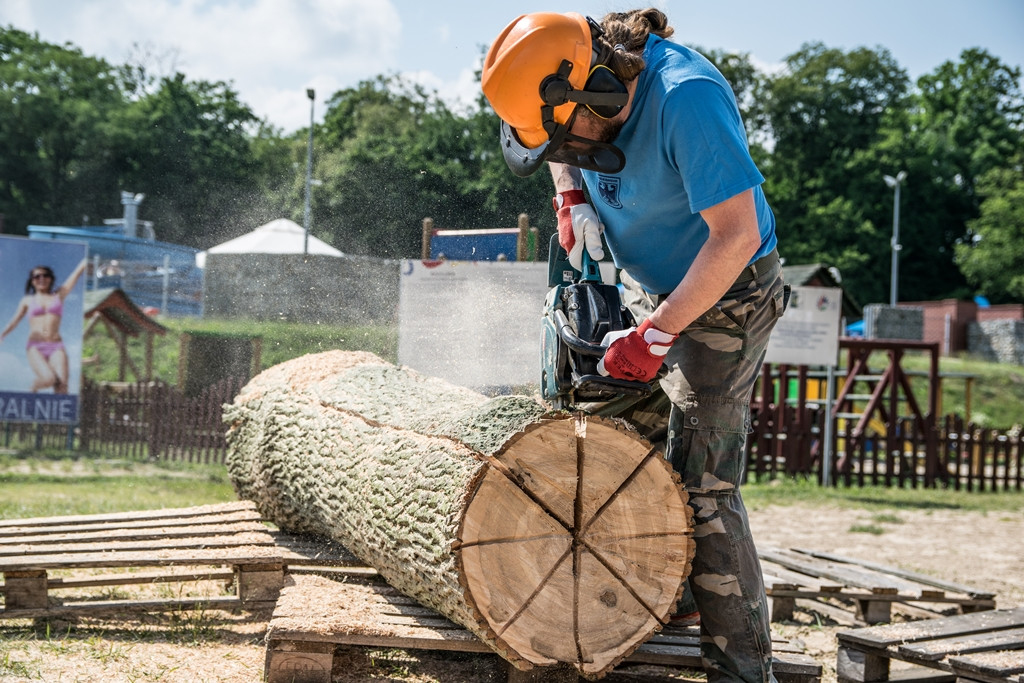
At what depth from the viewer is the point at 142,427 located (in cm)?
979

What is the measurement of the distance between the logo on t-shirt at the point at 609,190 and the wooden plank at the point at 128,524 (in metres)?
2.51

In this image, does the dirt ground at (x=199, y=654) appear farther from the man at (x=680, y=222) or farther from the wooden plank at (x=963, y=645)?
the man at (x=680, y=222)

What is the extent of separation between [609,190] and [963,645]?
1.90 meters

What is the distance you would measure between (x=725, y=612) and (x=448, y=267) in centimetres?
379

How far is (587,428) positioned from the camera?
2287 millimetres

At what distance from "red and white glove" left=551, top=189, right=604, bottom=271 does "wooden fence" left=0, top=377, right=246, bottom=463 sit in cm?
760

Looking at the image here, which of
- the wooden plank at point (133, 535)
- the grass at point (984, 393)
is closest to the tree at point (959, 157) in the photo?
the grass at point (984, 393)

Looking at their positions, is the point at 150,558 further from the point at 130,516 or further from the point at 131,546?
the point at 130,516

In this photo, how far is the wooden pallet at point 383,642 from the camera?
8.31 ft

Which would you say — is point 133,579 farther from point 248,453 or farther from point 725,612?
point 725,612

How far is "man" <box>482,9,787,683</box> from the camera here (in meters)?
2.05

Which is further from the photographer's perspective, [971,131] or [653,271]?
[971,131]

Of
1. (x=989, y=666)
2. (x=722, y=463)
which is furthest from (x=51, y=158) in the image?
(x=989, y=666)

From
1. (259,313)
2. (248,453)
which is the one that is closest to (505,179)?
(248,453)
